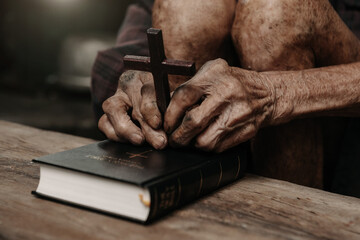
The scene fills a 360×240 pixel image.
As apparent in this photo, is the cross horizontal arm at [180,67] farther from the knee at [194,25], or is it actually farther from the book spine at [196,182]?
the knee at [194,25]

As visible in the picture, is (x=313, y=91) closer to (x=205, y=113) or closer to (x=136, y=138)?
(x=205, y=113)

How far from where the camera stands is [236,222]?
27.2 inches

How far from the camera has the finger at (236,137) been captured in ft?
2.80

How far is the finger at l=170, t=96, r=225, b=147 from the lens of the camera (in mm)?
809

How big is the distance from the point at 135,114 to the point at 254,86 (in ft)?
0.81

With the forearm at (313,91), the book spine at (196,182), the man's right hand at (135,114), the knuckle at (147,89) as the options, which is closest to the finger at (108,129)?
the man's right hand at (135,114)

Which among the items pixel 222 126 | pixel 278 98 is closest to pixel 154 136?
pixel 222 126

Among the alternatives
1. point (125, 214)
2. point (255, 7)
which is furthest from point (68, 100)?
point (125, 214)

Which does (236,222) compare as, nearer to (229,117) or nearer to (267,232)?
(267,232)

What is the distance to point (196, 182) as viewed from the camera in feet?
2.47

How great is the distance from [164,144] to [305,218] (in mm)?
289

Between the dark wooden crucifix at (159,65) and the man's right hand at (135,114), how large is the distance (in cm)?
3

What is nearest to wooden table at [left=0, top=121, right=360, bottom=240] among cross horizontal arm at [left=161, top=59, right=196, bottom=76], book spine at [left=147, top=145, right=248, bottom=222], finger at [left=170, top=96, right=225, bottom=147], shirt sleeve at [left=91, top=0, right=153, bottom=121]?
book spine at [left=147, top=145, right=248, bottom=222]

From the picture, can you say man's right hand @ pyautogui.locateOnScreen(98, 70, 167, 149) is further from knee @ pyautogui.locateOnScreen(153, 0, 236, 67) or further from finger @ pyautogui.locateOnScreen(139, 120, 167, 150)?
knee @ pyautogui.locateOnScreen(153, 0, 236, 67)
